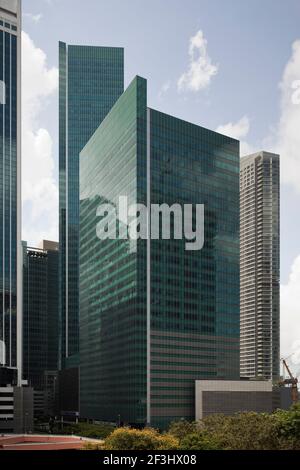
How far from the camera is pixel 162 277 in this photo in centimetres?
15550

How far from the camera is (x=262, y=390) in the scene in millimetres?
162750

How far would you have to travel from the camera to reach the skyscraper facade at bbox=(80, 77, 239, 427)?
15162cm

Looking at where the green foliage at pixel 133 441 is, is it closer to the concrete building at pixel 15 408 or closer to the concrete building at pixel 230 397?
the concrete building at pixel 230 397

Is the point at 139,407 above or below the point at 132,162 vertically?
below

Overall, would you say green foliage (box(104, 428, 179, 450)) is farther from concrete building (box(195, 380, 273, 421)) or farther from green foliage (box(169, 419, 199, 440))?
concrete building (box(195, 380, 273, 421))

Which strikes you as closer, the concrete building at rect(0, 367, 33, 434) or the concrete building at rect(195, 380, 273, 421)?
the concrete building at rect(195, 380, 273, 421)

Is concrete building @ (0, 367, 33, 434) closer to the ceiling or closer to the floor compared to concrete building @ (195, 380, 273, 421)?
closer to the floor

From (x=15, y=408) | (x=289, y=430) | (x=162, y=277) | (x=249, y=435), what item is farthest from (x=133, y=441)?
(x=15, y=408)

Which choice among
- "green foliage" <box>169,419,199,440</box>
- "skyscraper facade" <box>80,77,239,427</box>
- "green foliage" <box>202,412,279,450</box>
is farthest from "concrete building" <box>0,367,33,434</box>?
"green foliage" <box>202,412,279,450</box>
